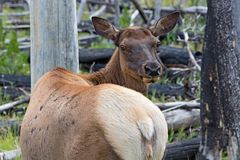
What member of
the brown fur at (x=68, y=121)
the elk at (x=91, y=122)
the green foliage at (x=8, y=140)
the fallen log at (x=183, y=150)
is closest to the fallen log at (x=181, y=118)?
the fallen log at (x=183, y=150)

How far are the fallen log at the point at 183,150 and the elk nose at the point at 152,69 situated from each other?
160 centimetres

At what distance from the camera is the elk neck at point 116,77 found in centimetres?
691

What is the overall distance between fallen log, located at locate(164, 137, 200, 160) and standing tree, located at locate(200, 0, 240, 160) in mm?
496

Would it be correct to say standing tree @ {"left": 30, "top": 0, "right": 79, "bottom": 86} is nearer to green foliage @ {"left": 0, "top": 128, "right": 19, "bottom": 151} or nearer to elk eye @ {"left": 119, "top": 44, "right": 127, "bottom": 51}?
elk eye @ {"left": 119, "top": 44, "right": 127, "bottom": 51}

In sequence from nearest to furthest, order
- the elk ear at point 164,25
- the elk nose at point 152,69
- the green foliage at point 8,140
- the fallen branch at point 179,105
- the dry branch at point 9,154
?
the elk nose at point 152,69
the elk ear at point 164,25
the dry branch at point 9,154
the green foliage at point 8,140
the fallen branch at point 179,105

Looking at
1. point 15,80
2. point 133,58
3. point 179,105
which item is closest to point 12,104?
point 15,80

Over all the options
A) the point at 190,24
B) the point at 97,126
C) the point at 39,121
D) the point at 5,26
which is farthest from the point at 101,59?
the point at 97,126

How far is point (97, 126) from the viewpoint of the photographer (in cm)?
486

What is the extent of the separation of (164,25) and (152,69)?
2.83 feet

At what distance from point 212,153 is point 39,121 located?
2.41 meters

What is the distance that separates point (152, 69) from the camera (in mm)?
6547

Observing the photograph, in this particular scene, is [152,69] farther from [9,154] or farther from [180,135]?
[180,135]

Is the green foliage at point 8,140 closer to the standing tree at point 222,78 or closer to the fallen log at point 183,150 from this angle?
the fallen log at point 183,150

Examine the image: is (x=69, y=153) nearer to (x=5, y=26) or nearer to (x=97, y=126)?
(x=97, y=126)
